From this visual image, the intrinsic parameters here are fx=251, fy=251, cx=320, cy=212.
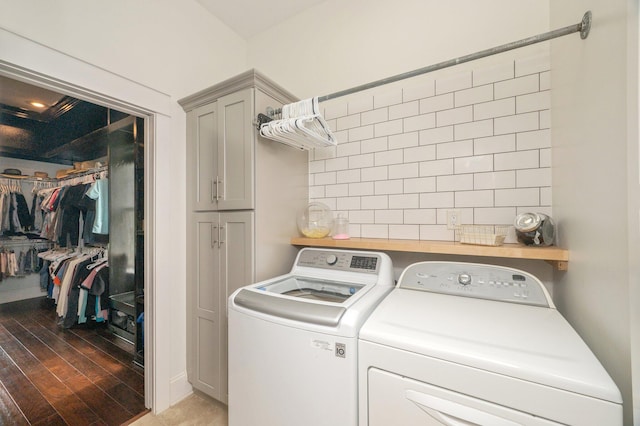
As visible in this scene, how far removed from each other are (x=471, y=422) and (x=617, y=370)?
0.42 m

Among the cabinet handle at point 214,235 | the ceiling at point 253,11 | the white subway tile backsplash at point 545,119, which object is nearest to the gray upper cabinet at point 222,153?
the cabinet handle at point 214,235

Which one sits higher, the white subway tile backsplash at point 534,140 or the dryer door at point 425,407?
the white subway tile backsplash at point 534,140

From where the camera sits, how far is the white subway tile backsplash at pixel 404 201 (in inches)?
63.0

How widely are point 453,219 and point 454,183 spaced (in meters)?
0.21

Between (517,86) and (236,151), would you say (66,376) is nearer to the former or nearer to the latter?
(236,151)

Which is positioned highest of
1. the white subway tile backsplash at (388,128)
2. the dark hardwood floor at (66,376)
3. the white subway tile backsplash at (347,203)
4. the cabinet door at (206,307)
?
the white subway tile backsplash at (388,128)

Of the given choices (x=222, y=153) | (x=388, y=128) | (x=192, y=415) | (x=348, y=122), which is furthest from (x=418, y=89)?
(x=192, y=415)

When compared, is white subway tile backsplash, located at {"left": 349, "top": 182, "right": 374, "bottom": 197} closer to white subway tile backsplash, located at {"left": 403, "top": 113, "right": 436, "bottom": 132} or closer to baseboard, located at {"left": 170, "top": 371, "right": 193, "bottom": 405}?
white subway tile backsplash, located at {"left": 403, "top": 113, "right": 436, "bottom": 132}

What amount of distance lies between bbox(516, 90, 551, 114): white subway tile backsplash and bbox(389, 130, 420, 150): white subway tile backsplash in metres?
0.52

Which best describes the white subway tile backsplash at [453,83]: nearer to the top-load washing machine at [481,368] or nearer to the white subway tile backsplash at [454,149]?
the white subway tile backsplash at [454,149]

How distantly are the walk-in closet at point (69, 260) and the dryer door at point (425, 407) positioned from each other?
177 centimetres

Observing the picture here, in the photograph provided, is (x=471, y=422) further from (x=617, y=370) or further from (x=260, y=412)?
(x=260, y=412)

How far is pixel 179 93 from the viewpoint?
1816mm

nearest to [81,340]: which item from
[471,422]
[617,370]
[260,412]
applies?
[260,412]
